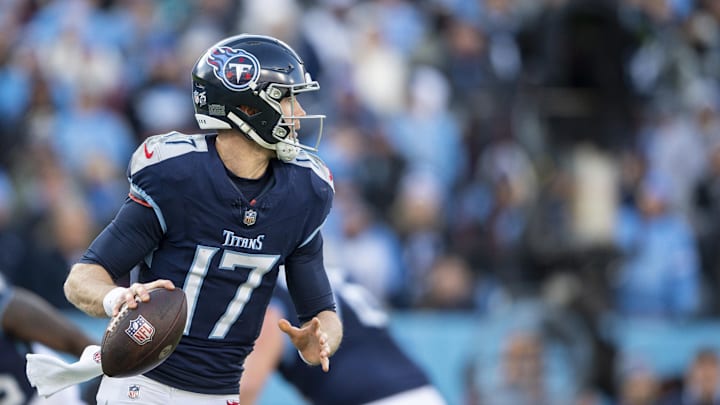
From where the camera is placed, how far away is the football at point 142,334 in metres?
3.78

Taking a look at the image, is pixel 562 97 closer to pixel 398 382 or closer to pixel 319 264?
pixel 398 382

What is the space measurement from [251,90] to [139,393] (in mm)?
1130

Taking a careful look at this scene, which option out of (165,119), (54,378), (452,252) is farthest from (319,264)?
(165,119)

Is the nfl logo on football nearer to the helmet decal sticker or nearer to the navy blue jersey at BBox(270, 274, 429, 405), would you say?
the helmet decal sticker

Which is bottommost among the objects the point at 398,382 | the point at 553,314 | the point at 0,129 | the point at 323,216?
the point at 553,314

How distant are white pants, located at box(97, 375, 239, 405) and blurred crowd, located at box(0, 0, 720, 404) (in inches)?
215

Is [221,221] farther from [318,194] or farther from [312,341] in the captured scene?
[312,341]

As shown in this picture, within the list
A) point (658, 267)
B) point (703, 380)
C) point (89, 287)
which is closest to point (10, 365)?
point (89, 287)

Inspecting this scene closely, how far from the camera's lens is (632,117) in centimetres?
1296

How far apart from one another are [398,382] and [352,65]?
20.5ft

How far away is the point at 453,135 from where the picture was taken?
37.9 feet

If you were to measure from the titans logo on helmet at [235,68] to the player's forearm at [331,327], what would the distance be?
91cm

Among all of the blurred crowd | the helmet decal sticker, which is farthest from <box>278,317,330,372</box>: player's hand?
the blurred crowd

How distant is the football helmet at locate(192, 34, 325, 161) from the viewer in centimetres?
423
